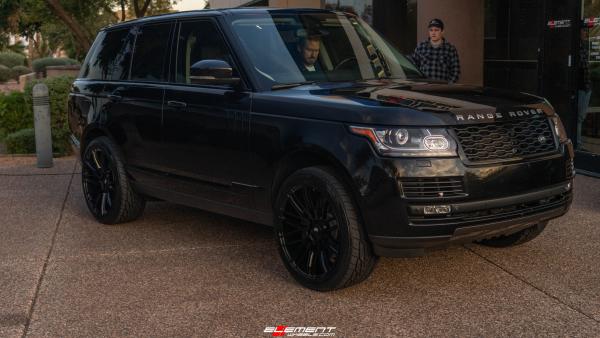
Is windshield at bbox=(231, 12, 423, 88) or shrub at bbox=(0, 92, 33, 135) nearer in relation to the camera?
windshield at bbox=(231, 12, 423, 88)

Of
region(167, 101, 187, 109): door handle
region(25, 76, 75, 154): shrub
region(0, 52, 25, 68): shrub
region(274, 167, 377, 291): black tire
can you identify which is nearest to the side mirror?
region(167, 101, 187, 109): door handle

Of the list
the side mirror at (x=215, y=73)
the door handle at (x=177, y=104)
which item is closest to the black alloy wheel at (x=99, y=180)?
the door handle at (x=177, y=104)

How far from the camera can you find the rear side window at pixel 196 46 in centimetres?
630

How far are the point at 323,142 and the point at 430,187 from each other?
0.73m

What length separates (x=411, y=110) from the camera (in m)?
4.98

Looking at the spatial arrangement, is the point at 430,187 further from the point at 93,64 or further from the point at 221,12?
the point at 93,64

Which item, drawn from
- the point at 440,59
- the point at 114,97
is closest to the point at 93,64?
the point at 114,97

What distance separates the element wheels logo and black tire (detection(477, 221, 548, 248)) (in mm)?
2016

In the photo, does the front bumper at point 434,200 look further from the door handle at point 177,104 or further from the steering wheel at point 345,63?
the door handle at point 177,104

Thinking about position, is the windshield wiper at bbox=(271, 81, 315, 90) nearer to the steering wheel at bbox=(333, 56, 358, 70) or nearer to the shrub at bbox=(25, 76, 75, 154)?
the steering wheel at bbox=(333, 56, 358, 70)

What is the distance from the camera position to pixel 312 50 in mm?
6227

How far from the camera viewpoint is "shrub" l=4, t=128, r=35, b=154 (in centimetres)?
1339

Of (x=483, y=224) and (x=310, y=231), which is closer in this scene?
(x=483, y=224)

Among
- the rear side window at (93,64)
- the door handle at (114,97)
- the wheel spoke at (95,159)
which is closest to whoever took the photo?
the door handle at (114,97)
